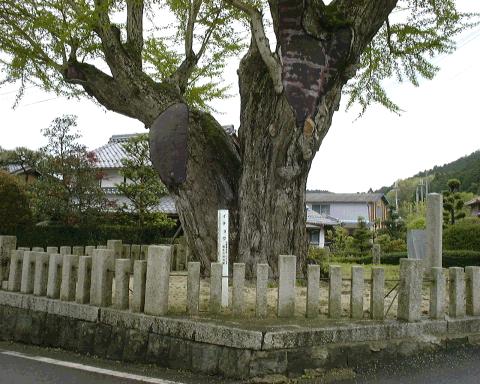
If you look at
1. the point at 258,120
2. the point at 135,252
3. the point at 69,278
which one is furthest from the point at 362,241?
the point at 69,278

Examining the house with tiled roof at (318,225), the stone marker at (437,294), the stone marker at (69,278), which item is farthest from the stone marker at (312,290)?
the house with tiled roof at (318,225)

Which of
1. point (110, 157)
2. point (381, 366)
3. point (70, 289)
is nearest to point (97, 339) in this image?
point (70, 289)

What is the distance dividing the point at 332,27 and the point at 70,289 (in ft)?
16.2

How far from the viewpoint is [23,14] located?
7.69 meters

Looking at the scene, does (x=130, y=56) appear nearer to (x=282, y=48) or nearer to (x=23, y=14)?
(x=23, y=14)

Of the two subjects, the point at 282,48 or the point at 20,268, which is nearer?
the point at 20,268

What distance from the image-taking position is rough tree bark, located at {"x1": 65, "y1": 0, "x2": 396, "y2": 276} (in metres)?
6.71

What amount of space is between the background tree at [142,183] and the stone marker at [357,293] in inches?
462

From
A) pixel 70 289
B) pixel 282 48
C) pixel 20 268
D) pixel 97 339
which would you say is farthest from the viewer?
pixel 282 48

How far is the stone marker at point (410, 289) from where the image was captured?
4.90 m

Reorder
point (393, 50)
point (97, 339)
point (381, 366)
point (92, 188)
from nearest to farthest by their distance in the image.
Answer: point (381, 366), point (97, 339), point (393, 50), point (92, 188)

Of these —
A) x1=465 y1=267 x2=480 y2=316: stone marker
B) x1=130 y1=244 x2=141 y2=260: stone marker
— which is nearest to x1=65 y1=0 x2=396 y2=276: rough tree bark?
x1=130 y1=244 x2=141 y2=260: stone marker

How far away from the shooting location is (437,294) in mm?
5160

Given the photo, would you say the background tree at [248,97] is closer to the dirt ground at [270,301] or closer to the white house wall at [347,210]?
the dirt ground at [270,301]
